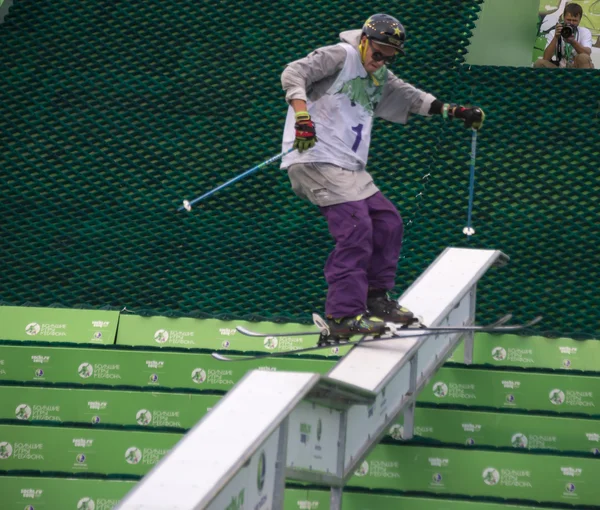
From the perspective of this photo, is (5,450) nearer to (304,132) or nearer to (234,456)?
(304,132)

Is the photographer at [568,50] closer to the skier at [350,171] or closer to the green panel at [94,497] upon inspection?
the skier at [350,171]

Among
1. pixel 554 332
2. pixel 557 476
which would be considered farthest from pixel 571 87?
pixel 557 476

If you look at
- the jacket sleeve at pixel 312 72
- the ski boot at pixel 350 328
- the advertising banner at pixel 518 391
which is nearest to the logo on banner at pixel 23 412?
the ski boot at pixel 350 328

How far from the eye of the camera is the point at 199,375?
18.8ft

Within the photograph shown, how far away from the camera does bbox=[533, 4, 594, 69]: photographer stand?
25.9ft

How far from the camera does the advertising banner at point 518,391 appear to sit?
5.52 meters

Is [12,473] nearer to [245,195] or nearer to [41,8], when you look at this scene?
[245,195]

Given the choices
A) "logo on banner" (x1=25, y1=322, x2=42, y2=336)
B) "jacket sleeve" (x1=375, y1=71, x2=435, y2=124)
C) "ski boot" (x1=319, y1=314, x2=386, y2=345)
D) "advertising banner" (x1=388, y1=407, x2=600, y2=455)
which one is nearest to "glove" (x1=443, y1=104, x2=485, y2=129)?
"jacket sleeve" (x1=375, y1=71, x2=435, y2=124)

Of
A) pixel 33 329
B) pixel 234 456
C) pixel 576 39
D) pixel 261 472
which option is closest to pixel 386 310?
pixel 261 472

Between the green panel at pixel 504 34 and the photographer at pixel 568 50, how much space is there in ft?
1.44

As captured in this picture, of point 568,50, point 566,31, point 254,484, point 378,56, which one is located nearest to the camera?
point 254,484

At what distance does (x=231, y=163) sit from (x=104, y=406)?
2.45 m

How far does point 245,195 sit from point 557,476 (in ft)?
10.3

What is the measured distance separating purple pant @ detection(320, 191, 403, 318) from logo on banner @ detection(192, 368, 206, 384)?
1013mm
